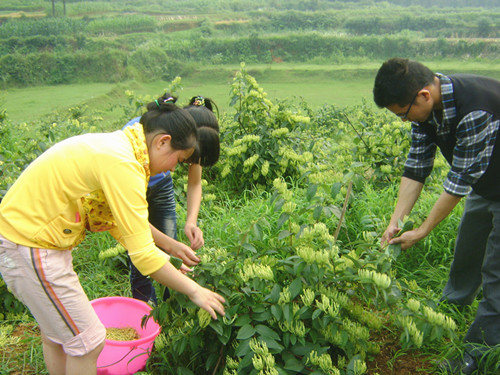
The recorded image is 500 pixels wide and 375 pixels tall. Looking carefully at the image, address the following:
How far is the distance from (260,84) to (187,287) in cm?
1455

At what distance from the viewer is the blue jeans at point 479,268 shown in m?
2.16

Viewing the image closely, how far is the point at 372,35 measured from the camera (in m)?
19.1

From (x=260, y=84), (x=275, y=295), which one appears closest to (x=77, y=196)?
(x=275, y=295)

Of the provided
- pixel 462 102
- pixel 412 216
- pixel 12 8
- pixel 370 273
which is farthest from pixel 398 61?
pixel 12 8

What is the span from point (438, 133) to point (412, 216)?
421 mm

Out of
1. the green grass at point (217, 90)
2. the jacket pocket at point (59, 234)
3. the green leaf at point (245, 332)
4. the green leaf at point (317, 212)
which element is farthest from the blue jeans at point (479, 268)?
the green grass at point (217, 90)

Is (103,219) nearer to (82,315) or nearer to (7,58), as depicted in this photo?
(82,315)

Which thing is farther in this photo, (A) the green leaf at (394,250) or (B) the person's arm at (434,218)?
(B) the person's arm at (434,218)

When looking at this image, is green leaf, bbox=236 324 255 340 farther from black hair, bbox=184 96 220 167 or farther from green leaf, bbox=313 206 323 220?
black hair, bbox=184 96 220 167

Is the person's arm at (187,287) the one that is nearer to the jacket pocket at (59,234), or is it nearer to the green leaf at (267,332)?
the green leaf at (267,332)

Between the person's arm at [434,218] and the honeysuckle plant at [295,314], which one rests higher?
the person's arm at [434,218]

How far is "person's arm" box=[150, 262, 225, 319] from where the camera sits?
1.70 m

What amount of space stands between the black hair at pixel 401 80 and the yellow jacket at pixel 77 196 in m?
1.13

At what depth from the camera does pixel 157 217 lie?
2.69m
